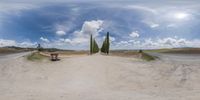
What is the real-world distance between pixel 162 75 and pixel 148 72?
125 cm

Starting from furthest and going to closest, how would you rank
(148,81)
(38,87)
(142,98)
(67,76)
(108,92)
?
1. (67,76)
2. (148,81)
3. (38,87)
4. (108,92)
5. (142,98)

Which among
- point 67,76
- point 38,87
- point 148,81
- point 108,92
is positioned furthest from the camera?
point 67,76

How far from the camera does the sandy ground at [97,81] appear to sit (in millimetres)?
17500

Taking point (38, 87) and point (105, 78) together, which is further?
point (105, 78)

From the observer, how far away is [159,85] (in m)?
21.4

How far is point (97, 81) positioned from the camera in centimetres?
2222

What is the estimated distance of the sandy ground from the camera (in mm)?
Result: 17500

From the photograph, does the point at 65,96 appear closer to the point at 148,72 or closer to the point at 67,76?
the point at 67,76

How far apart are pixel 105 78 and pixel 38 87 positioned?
468cm

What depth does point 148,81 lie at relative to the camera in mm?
22188

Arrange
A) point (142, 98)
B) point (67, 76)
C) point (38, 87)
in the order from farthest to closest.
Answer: point (67, 76) < point (38, 87) < point (142, 98)

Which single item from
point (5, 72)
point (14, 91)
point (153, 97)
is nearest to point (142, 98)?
point (153, 97)

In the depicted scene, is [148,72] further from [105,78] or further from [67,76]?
[67,76]

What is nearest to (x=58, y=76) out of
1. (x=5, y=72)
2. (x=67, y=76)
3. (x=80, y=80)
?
(x=67, y=76)
